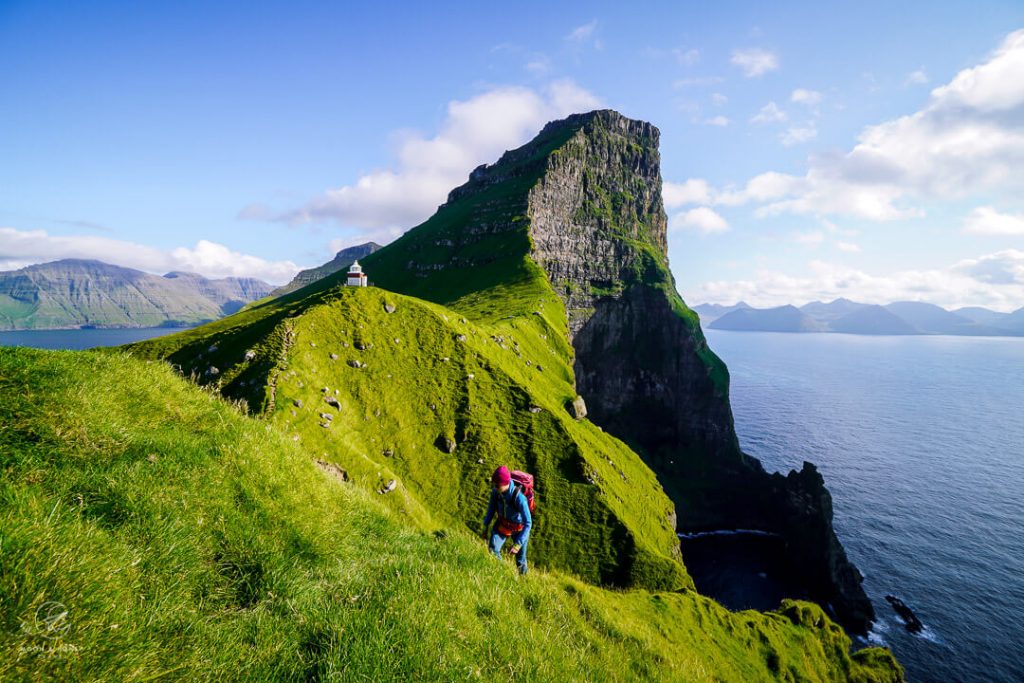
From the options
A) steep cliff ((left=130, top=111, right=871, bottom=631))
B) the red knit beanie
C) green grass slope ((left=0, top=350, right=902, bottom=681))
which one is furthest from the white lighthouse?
the red knit beanie

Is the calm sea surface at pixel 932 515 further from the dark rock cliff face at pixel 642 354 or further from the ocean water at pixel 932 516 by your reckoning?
the dark rock cliff face at pixel 642 354

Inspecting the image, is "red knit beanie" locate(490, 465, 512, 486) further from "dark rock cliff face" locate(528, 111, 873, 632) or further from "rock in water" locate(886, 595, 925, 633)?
"dark rock cliff face" locate(528, 111, 873, 632)

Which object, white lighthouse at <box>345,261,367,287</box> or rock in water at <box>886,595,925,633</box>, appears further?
rock in water at <box>886,595,925,633</box>

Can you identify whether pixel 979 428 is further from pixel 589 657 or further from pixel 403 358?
pixel 589 657

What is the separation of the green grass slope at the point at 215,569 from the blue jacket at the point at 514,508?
6.24ft

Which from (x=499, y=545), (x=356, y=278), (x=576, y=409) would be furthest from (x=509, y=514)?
(x=576, y=409)

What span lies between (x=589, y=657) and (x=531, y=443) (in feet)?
135

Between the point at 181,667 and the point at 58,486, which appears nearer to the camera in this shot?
the point at 181,667

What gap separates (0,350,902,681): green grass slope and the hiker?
6.08ft

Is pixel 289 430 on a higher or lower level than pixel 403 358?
lower

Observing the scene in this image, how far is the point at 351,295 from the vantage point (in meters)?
50.1

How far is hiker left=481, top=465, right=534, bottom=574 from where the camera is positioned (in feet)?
39.9

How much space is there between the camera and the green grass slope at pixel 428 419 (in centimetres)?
3562

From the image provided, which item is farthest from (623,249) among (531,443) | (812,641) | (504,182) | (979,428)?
(979,428)
